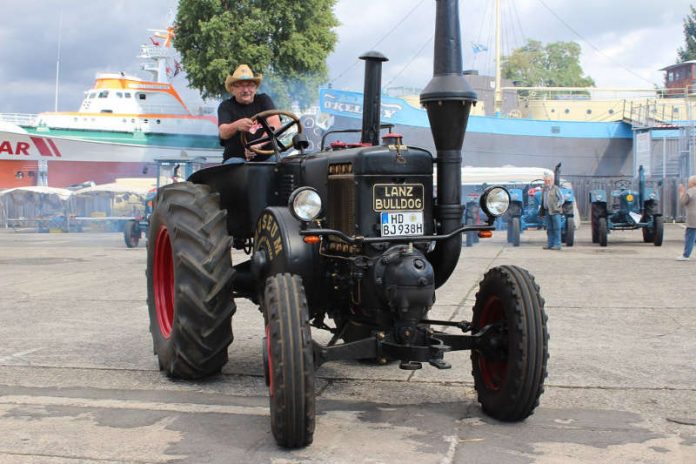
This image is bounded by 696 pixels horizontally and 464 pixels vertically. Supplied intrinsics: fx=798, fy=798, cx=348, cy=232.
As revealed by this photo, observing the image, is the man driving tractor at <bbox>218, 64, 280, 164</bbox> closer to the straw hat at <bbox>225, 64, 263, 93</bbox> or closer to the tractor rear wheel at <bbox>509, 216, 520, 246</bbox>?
the straw hat at <bbox>225, 64, 263, 93</bbox>

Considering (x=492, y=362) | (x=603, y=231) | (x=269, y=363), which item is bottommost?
(x=492, y=362)

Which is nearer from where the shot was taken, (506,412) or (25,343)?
(506,412)

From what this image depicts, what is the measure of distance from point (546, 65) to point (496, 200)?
264ft

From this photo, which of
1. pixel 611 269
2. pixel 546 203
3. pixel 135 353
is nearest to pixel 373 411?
pixel 135 353

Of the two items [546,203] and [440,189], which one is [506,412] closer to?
[440,189]

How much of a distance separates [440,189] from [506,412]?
1.34m

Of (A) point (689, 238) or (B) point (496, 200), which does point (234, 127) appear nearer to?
(B) point (496, 200)

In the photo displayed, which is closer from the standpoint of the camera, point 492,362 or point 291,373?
point 291,373

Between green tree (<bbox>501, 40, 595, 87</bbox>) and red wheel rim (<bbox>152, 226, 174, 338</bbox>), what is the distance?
7309cm

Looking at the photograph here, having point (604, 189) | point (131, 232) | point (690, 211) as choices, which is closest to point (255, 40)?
point (131, 232)

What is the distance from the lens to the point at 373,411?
4637mm

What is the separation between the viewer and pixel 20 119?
4244 cm

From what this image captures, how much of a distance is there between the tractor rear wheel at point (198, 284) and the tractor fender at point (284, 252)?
22cm

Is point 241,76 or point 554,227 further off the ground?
point 241,76
